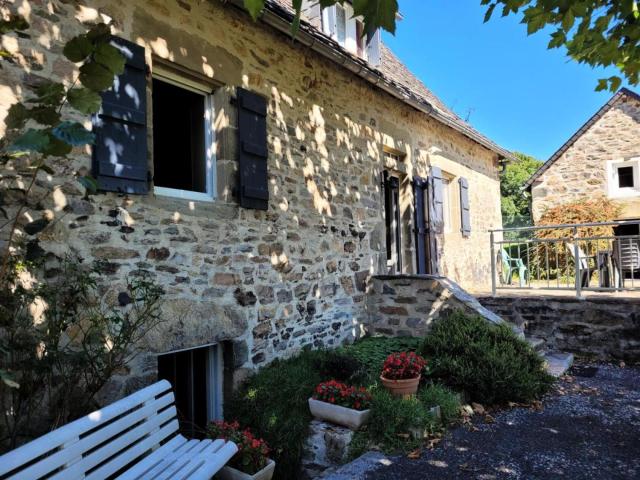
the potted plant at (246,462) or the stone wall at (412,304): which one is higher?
the stone wall at (412,304)

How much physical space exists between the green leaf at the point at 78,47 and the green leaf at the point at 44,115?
0.72 feet

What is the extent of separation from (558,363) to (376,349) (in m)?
2.55

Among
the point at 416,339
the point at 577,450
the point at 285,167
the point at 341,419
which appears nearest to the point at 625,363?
the point at 416,339

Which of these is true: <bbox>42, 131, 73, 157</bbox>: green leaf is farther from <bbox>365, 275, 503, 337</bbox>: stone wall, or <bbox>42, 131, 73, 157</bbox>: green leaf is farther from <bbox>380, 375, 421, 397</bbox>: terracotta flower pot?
<bbox>365, 275, 503, 337</bbox>: stone wall

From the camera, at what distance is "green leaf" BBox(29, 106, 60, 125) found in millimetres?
1731

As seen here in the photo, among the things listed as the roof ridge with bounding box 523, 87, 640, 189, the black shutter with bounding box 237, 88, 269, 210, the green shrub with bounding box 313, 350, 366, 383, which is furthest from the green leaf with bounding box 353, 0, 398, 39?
the roof ridge with bounding box 523, 87, 640, 189

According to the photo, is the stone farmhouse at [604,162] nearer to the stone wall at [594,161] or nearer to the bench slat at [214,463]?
the stone wall at [594,161]

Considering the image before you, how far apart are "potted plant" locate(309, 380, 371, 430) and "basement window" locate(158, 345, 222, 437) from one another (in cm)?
98

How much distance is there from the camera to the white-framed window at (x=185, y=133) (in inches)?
168

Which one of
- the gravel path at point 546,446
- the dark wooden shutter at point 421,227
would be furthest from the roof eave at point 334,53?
the gravel path at point 546,446

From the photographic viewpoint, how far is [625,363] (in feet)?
21.6

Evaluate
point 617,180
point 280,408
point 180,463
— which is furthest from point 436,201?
point 617,180

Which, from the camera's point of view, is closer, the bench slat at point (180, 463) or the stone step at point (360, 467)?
the bench slat at point (180, 463)

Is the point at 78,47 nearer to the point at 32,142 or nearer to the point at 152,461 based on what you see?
the point at 32,142
